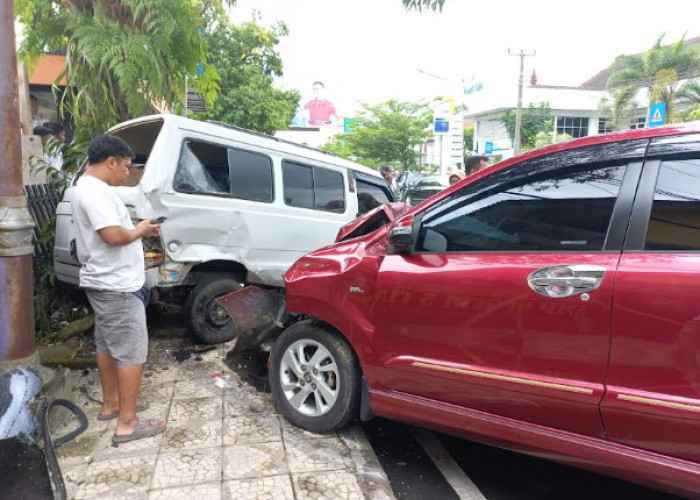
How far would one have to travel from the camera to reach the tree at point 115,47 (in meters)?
5.28

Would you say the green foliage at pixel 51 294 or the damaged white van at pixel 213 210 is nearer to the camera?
the damaged white van at pixel 213 210

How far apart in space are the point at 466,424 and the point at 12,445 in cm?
235

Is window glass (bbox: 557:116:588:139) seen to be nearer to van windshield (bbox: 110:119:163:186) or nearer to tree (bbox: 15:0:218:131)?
tree (bbox: 15:0:218:131)

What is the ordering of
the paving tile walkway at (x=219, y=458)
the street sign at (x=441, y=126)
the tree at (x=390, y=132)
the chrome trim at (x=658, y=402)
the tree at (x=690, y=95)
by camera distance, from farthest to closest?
the tree at (x=390, y=132) < the street sign at (x=441, y=126) < the tree at (x=690, y=95) < the paving tile walkway at (x=219, y=458) < the chrome trim at (x=658, y=402)

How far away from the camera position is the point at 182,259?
14.4 feet

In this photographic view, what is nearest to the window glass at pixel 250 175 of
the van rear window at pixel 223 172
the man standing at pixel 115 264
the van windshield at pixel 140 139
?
the van rear window at pixel 223 172

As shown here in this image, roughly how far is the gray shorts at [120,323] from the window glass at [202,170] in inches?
61.1

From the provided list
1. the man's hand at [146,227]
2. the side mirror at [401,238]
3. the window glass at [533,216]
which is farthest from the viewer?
the man's hand at [146,227]

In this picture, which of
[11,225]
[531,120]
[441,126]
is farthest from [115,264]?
[531,120]

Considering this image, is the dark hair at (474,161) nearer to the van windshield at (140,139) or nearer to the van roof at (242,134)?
the van roof at (242,134)

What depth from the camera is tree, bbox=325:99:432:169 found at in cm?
3753

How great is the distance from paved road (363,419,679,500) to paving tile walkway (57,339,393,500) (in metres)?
0.15

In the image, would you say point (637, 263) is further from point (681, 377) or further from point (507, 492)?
point (507, 492)

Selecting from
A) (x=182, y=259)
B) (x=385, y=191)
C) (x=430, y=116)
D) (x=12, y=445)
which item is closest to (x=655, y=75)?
(x=430, y=116)
